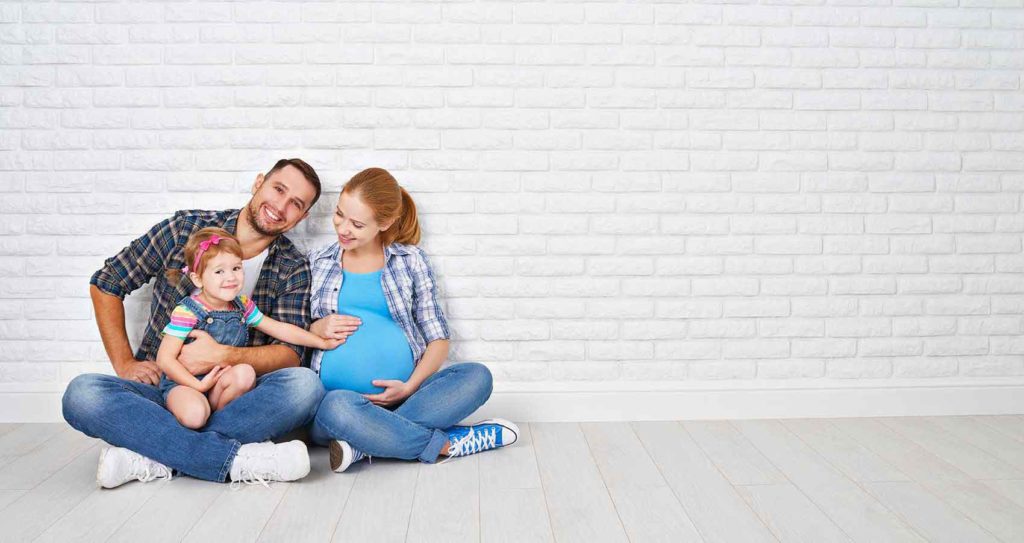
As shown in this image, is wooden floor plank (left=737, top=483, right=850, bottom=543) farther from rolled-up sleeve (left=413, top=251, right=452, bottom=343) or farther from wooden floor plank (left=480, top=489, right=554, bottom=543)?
rolled-up sleeve (left=413, top=251, right=452, bottom=343)

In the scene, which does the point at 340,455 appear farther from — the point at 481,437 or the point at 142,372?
the point at 142,372

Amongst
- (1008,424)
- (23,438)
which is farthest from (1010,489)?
(23,438)

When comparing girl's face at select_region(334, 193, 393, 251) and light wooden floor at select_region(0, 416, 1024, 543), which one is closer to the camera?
light wooden floor at select_region(0, 416, 1024, 543)

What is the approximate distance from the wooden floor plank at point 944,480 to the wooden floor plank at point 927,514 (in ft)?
0.10

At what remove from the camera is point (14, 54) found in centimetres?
292

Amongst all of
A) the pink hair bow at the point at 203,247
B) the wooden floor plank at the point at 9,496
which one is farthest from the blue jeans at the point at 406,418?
the wooden floor plank at the point at 9,496

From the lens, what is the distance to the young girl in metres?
2.44

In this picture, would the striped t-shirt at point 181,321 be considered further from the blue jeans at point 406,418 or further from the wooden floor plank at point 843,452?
the wooden floor plank at point 843,452

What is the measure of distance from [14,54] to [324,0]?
1098 millimetres

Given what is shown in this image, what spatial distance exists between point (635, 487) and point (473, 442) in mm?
568

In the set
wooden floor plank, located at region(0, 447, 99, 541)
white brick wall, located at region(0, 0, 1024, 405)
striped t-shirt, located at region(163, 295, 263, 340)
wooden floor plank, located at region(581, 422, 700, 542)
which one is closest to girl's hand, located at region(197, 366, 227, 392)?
striped t-shirt, located at region(163, 295, 263, 340)

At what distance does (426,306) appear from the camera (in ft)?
9.35

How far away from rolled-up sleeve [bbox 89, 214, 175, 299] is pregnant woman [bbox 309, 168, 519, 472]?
50 centimetres

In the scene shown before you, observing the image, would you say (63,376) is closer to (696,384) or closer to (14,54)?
(14,54)
